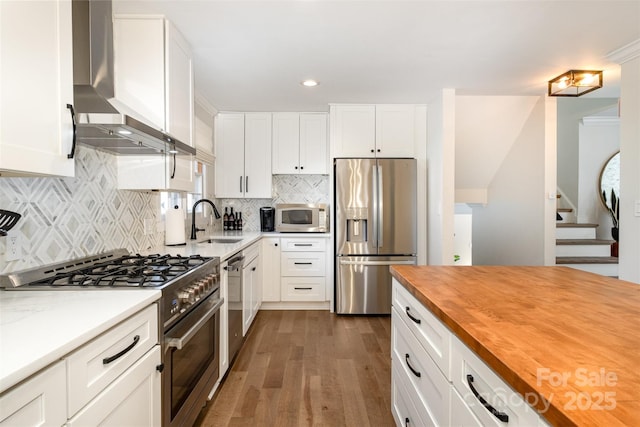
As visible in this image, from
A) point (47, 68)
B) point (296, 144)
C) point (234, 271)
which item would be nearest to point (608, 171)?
point (296, 144)

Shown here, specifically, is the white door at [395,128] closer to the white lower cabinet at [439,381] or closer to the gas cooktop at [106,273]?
the white lower cabinet at [439,381]

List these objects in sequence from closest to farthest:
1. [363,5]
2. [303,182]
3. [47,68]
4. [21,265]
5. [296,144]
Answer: [47,68], [21,265], [363,5], [296,144], [303,182]

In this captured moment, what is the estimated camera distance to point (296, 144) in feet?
14.1

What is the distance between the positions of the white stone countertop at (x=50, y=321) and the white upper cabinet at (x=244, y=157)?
3.01 meters

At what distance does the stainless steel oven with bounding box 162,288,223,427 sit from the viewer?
147 centimetres

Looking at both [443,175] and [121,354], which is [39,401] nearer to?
[121,354]

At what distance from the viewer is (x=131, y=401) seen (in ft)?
3.90

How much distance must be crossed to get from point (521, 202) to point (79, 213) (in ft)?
14.4

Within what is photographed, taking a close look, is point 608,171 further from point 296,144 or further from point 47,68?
point 47,68

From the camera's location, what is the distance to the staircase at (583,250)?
14.0 ft

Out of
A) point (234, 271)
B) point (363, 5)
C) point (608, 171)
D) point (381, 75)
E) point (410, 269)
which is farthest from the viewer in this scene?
point (608, 171)

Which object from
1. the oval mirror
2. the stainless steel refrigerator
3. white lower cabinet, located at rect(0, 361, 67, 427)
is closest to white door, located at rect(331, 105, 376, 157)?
the stainless steel refrigerator

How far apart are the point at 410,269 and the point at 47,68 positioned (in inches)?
68.9

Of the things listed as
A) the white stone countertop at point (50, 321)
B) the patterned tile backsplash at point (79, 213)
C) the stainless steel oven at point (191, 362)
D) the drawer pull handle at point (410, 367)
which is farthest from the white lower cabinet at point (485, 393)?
the patterned tile backsplash at point (79, 213)
